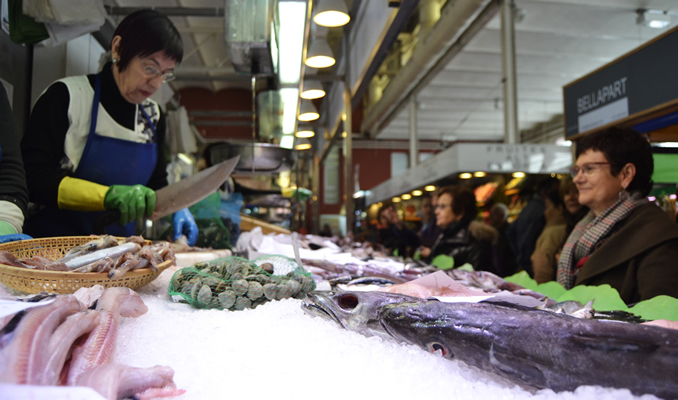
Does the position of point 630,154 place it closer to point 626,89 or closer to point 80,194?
point 626,89

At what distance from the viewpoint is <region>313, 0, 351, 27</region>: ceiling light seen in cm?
432

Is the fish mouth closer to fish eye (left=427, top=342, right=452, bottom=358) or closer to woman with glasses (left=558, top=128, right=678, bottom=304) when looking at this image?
fish eye (left=427, top=342, right=452, bottom=358)

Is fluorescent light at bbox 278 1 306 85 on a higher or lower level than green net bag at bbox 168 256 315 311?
higher

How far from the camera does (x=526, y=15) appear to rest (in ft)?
29.2

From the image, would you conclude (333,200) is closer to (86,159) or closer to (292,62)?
(292,62)

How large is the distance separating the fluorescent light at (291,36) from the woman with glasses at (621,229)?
198 centimetres

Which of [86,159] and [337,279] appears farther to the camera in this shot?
[86,159]

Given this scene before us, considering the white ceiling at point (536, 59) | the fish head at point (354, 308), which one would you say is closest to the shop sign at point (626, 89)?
the fish head at point (354, 308)

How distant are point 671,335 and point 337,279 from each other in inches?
45.5

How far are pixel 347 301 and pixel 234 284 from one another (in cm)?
35

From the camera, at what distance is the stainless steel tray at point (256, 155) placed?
3225mm

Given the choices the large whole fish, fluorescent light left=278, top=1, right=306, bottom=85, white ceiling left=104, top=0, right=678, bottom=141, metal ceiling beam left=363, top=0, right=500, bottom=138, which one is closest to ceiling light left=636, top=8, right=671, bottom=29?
white ceiling left=104, top=0, right=678, bottom=141

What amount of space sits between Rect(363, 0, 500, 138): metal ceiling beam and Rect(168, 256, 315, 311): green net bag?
5136mm

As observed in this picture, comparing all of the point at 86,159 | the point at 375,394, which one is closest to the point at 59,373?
the point at 375,394
